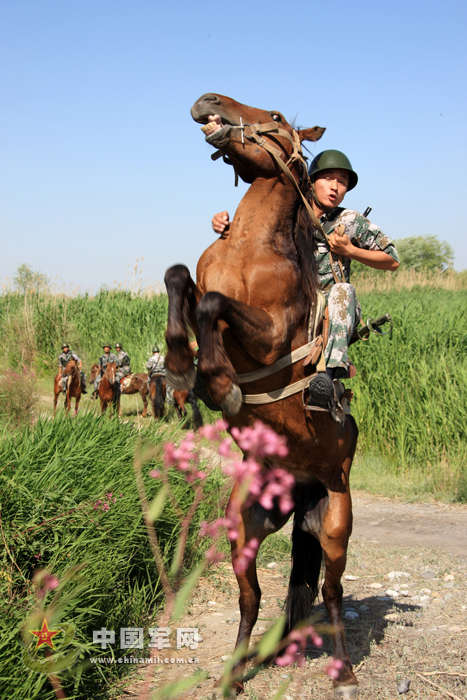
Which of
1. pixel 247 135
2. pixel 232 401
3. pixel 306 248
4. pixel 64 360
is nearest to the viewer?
pixel 232 401

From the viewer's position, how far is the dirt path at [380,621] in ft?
12.8

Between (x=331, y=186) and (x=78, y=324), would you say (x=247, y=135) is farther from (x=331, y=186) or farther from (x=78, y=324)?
(x=78, y=324)

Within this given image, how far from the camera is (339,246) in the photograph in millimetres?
3748

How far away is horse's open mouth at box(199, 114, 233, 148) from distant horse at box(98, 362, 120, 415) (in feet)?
46.0

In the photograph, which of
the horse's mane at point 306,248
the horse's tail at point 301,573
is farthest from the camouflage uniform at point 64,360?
the horse's mane at point 306,248

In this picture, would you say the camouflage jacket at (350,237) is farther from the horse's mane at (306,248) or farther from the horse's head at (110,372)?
the horse's head at (110,372)

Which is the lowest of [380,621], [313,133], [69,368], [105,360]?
[380,621]

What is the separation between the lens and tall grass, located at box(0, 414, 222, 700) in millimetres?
3336

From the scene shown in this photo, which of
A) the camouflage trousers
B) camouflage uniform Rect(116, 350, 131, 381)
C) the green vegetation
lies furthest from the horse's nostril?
camouflage uniform Rect(116, 350, 131, 381)

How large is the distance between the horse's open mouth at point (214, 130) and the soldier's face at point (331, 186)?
86 centimetres

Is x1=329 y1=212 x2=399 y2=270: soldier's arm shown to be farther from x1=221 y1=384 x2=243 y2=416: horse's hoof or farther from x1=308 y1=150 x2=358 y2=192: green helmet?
x1=221 y1=384 x2=243 y2=416: horse's hoof

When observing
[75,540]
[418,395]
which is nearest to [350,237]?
[75,540]

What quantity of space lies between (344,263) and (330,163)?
24.8 inches

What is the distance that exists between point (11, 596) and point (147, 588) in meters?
1.48
